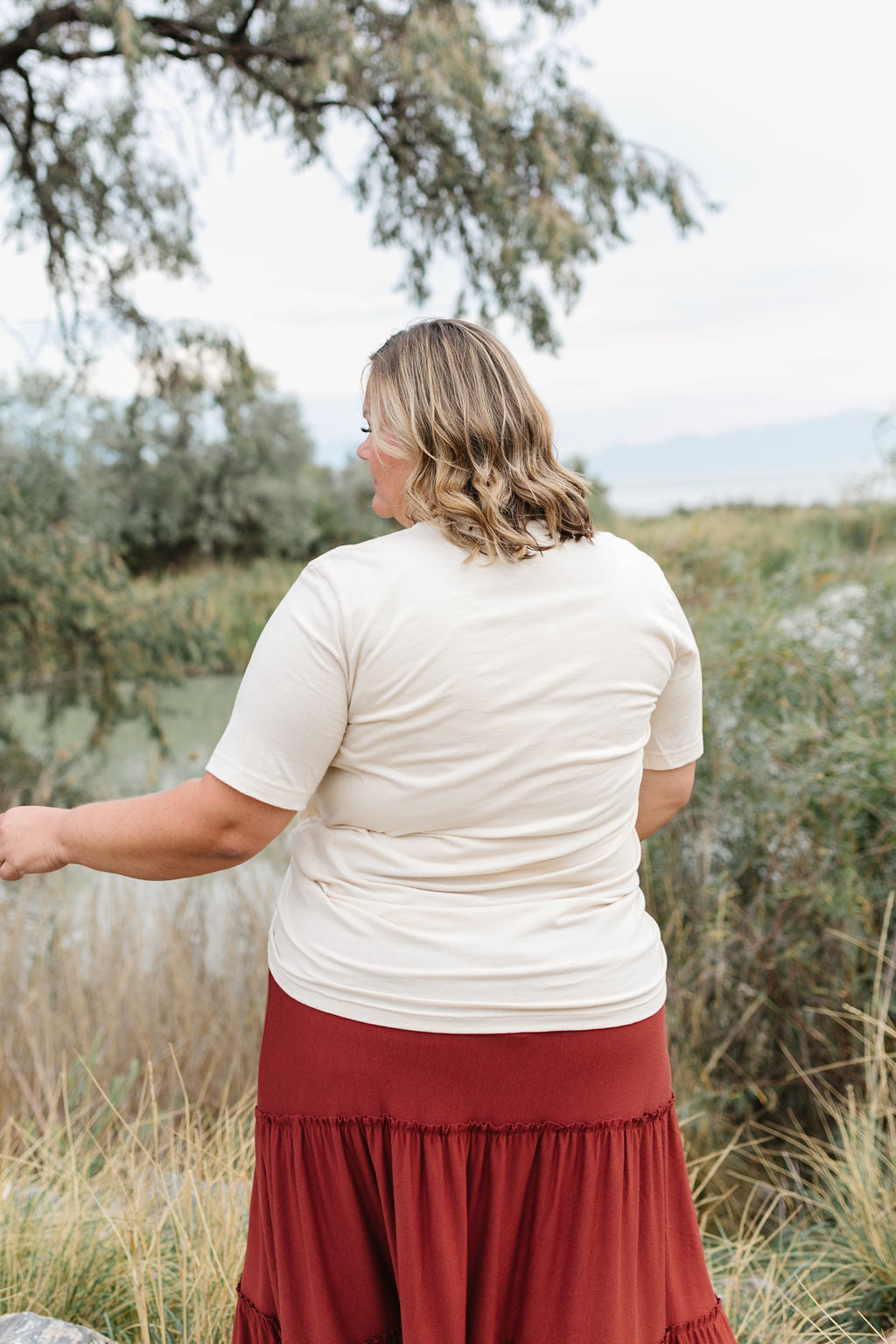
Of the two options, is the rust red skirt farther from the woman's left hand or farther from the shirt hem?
the woman's left hand

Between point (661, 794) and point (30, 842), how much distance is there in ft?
2.69

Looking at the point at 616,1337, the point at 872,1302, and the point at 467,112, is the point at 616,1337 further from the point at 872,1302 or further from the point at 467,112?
the point at 467,112

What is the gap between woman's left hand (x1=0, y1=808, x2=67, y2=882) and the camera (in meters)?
1.19

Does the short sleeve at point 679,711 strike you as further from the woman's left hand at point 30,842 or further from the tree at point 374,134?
the tree at point 374,134

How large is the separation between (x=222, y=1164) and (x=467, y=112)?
4.08 m

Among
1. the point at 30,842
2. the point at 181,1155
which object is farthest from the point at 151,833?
the point at 181,1155

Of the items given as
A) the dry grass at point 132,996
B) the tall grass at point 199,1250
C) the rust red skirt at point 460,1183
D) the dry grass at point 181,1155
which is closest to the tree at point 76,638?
the dry grass at point 181,1155

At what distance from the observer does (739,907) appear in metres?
3.06

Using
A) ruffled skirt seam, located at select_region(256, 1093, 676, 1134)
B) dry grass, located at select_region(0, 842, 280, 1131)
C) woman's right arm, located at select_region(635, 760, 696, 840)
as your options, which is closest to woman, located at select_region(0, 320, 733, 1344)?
ruffled skirt seam, located at select_region(256, 1093, 676, 1134)

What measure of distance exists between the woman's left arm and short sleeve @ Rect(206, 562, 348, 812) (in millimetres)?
35

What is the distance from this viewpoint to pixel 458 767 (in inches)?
43.3

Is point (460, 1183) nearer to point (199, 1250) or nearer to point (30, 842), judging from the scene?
point (30, 842)

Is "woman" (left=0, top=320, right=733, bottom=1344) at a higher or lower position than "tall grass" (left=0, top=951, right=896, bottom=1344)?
higher

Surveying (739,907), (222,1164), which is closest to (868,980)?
(739,907)
